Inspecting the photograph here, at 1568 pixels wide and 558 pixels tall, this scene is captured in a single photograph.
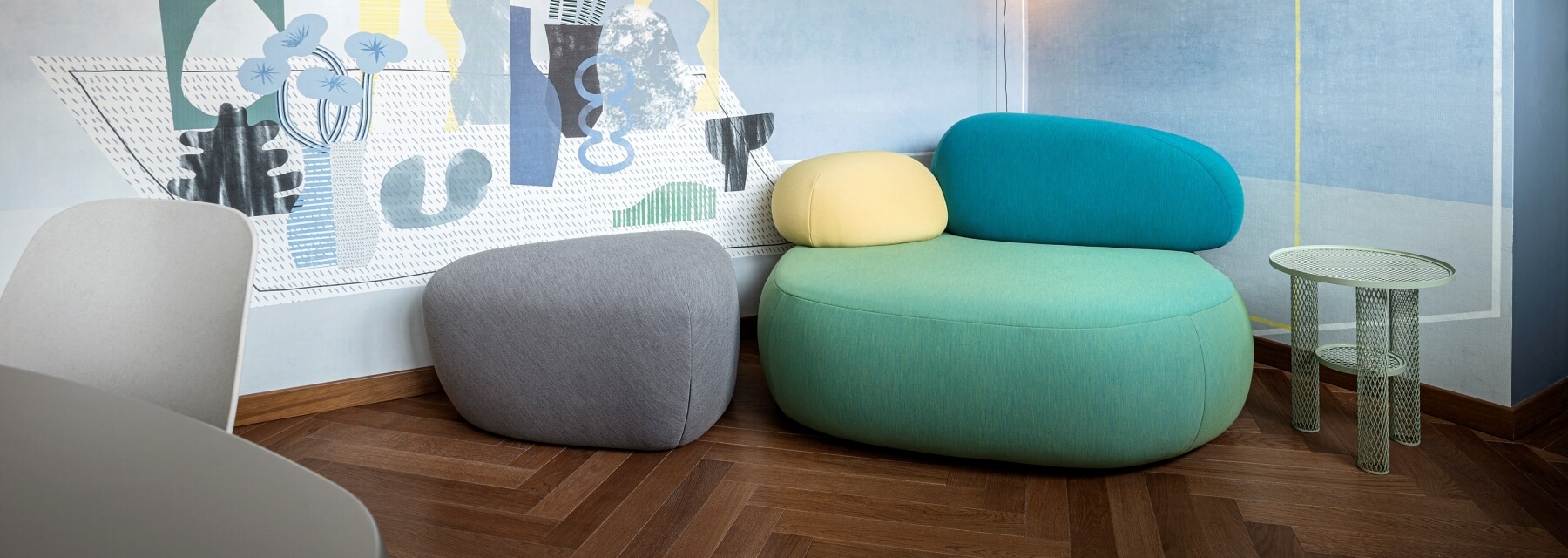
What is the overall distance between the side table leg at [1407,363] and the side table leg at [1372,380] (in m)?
0.04

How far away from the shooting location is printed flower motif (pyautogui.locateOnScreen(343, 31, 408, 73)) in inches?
96.4

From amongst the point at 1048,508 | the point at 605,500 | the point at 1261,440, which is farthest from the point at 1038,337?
the point at 605,500

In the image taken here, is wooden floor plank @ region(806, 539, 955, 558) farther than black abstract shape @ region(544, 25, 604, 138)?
No

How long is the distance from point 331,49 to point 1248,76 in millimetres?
2329

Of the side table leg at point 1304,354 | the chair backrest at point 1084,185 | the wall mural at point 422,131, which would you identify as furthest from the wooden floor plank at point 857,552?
the wall mural at point 422,131

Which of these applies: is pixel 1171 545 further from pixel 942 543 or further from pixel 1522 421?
pixel 1522 421

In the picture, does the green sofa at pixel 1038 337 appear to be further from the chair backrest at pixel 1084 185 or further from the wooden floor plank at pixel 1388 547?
the wooden floor plank at pixel 1388 547

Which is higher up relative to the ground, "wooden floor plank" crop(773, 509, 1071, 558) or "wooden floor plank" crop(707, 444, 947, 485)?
"wooden floor plank" crop(707, 444, 947, 485)

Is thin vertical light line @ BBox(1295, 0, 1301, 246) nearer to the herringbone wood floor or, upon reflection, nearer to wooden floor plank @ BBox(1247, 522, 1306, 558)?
the herringbone wood floor

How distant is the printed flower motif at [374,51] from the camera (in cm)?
245

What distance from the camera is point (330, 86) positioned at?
8.01 ft

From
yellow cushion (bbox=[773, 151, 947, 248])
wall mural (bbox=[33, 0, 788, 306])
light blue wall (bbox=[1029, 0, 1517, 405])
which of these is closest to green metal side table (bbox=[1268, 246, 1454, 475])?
light blue wall (bbox=[1029, 0, 1517, 405])

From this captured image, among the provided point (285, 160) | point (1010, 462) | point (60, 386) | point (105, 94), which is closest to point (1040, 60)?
point (1010, 462)

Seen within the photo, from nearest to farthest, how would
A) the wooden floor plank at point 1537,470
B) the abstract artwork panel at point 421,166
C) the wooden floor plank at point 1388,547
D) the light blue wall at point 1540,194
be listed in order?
the wooden floor plank at point 1388,547 < the wooden floor plank at point 1537,470 < the light blue wall at point 1540,194 < the abstract artwork panel at point 421,166
